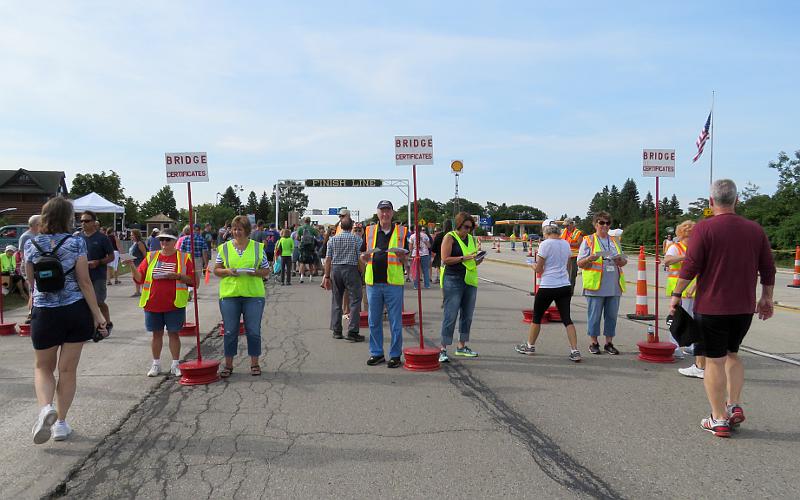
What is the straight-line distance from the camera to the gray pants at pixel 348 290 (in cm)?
902

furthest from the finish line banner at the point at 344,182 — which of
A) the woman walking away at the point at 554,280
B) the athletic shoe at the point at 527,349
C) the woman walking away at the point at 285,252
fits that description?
the woman walking away at the point at 554,280

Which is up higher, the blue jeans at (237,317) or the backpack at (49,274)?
the backpack at (49,274)

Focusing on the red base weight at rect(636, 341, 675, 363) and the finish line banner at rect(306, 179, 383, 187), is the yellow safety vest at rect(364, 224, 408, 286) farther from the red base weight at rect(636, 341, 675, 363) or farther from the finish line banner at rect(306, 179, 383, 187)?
the finish line banner at rect(306, 179, 383, 187)

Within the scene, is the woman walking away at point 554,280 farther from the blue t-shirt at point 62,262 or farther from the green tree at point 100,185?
the green tree at point 100,185

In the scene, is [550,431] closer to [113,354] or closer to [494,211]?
[113,354]

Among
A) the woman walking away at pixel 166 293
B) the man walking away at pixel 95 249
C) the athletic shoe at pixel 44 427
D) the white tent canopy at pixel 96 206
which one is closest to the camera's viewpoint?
the athletic shoe at pixel 44 427

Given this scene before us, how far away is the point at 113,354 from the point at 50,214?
3860 millimetres

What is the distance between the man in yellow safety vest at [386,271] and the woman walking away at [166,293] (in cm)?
206

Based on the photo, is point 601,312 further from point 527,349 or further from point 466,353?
point 466,353

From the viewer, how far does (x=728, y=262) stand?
464cm

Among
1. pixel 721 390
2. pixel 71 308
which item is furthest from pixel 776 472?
pixel 71 308

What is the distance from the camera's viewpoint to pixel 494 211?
586 feet

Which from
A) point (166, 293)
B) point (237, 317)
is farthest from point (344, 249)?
point (166, 293)

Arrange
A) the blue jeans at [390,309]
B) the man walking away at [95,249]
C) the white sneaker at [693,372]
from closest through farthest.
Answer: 1. the white sneaker at [693,372]
2. the blue jeans at [390,309]
3. the man walking away at [95,249]
